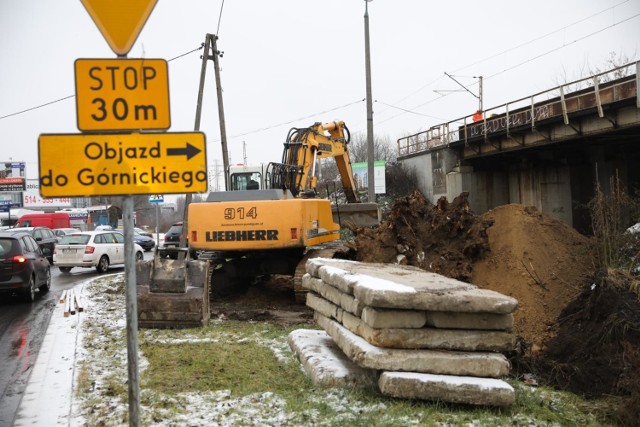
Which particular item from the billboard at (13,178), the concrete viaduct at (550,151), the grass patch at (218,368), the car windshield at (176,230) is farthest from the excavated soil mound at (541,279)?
the billboard at (13,178)

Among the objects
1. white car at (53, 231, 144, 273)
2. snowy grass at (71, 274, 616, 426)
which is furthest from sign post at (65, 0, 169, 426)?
white car at (53, 231, 144, 273)

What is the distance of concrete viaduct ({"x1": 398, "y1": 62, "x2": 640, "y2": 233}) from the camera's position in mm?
21625

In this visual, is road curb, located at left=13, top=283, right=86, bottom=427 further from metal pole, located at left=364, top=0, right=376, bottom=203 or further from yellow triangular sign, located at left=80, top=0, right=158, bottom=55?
metal pole, located at left=364, top=0, right=376, bottom=203

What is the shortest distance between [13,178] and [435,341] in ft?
238

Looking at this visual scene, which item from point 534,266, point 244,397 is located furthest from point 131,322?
point 534,266

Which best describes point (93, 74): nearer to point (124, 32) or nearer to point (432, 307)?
point (124, 32)

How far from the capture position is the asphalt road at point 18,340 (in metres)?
6.22

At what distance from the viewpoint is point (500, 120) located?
28812 mm

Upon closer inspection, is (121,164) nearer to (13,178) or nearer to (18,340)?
(18,340)

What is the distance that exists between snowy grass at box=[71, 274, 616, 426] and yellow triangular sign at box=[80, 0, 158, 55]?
9.92 ft

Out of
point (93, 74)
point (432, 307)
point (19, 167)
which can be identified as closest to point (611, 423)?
point (432, 307)

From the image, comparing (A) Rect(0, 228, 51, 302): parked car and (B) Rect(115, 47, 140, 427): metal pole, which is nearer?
(B) Rect(115, 47, 140, 427): metal pole

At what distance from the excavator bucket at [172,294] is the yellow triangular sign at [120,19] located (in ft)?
19.8

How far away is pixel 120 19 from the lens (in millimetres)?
3838
